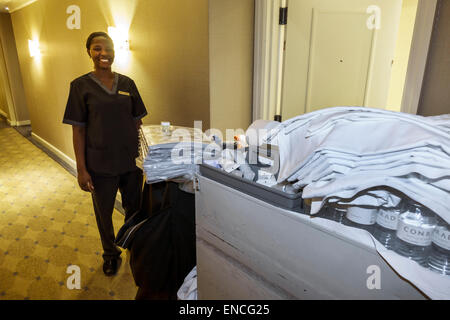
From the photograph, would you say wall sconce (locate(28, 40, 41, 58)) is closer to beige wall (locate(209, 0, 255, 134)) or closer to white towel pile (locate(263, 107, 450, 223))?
beige wall (locate(209, 0, 255, 134))

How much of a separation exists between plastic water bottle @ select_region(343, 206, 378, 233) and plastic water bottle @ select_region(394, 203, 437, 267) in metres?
0.05

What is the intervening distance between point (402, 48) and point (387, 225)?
8.55 feet

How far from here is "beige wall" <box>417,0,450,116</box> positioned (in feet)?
3.04

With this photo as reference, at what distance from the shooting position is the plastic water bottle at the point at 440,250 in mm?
472

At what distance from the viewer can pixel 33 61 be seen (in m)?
4.44

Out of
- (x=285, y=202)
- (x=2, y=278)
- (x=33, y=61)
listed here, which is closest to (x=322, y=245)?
(x=285, y=202)

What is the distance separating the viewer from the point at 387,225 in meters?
0.54

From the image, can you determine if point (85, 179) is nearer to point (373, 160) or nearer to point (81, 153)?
point (81, 153)

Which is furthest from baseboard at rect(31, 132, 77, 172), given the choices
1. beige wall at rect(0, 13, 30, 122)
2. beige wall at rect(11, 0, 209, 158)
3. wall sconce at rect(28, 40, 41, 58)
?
beige wall at rect(0, 13, 30, 122)

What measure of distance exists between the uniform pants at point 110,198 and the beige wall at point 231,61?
664 mm

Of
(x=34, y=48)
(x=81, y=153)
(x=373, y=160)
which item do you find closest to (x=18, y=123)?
(x=34, y=48)

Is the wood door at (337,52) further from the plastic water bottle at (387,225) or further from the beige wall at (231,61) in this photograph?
the plastic water bottle at (387,225)

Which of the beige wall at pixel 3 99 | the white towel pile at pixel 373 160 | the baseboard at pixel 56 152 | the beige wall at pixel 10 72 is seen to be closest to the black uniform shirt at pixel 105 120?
the white towel pile at pixel 373 160

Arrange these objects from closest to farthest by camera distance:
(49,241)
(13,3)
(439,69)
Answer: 1. (439,69)
2. (49,241)
3. (13,3)
